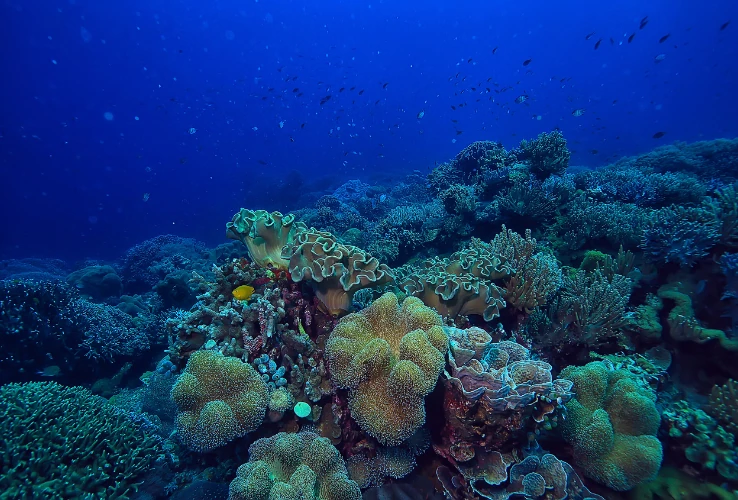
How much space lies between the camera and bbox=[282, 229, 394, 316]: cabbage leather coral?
12.0 ft

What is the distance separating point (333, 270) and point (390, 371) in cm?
127

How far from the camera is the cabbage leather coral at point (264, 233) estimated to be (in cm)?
442

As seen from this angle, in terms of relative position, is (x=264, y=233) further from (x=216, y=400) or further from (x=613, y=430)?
(x=613, y=430)

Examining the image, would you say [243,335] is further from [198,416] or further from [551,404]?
[551,404]

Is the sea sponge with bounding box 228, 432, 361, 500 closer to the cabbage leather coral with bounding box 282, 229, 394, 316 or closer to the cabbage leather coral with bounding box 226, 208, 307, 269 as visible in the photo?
the cabbage leather coral with bounding box 282, 229, 394, 316

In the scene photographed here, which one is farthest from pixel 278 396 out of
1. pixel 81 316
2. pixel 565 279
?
pixel 81 316

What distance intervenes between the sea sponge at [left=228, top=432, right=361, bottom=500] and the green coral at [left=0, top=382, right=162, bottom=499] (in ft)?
7.11

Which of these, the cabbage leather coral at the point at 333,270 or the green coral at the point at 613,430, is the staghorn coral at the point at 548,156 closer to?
the green coral at the point at 613,430

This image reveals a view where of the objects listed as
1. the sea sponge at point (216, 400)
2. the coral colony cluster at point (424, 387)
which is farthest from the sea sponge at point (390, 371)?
the sea sponge at point (216, 400)

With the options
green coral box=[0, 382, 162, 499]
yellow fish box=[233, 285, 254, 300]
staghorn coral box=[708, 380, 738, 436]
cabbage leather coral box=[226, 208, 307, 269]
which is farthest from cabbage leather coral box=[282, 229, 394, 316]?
staghorn coral box=[708, 380, 738, 436]

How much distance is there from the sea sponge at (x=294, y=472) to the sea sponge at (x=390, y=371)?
0.46 m

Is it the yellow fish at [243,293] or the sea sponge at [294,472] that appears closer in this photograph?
the sea sponge at [294,472]

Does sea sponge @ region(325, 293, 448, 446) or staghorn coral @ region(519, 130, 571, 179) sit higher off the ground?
staghorn coral @ region(519, 130, 571, 179)

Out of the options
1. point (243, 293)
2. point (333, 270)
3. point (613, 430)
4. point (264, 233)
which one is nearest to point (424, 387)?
point (333, 270)
